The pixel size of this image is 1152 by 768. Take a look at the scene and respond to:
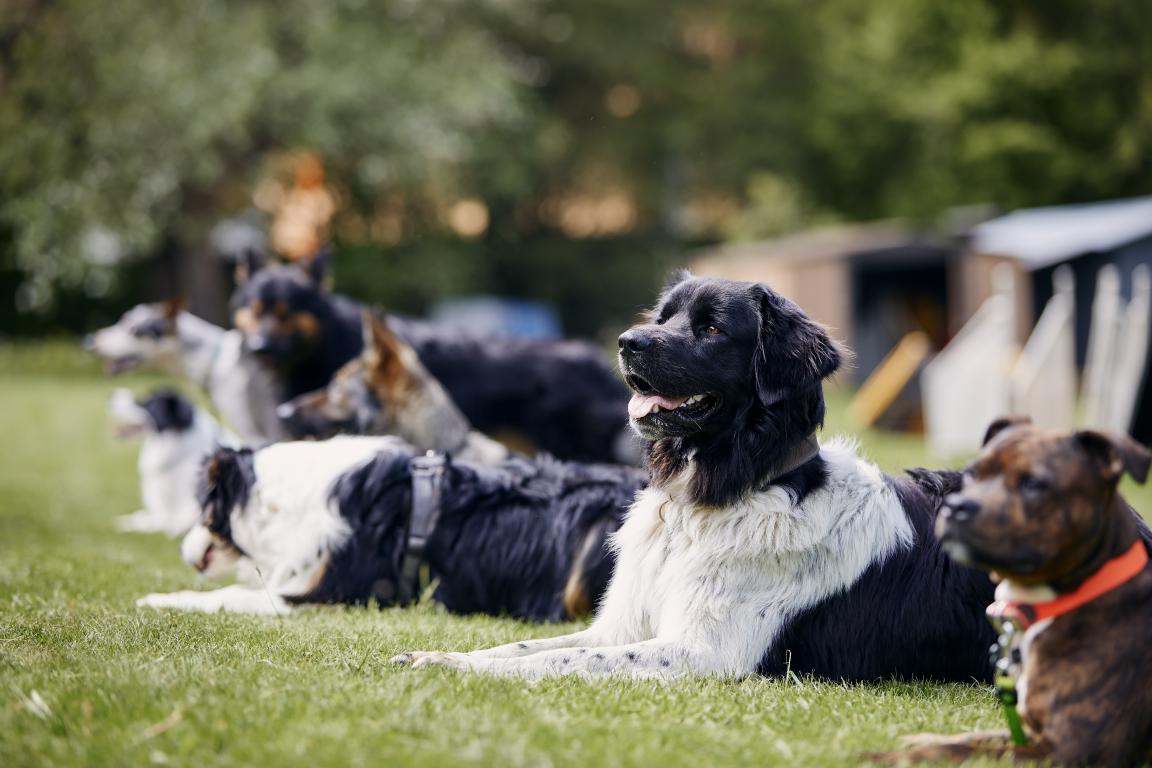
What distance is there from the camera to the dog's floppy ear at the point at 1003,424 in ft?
10.9

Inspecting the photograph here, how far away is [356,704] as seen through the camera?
344 cm

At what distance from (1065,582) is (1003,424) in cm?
47

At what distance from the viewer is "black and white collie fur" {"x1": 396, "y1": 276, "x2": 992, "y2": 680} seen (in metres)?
4.23

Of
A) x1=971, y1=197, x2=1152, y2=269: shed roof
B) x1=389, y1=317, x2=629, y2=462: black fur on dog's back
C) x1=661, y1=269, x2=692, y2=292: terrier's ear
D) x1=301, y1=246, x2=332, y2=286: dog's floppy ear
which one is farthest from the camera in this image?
x1=971, y1=197, x2=1152, y2=269: shed roof

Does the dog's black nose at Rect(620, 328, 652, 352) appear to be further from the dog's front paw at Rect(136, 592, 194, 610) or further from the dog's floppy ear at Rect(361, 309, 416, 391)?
the dog's floppy ear at Rect(361, 309, 416, 391)

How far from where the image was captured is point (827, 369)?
4.24 metres

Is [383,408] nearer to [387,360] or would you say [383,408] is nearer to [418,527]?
[387,360]

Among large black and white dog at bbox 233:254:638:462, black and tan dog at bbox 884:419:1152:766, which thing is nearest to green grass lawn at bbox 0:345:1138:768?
black and tan dog at bbox 884:419:1152:766

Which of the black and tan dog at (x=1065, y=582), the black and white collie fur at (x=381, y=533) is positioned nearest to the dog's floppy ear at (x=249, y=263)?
the black and white collie fur at (x=381, y=533)

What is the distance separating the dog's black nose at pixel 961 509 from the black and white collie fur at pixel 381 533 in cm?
262

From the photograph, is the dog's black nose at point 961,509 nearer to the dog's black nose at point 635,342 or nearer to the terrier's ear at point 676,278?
the dog's black nose at point 635,342

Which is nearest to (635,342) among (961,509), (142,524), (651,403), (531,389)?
(651,403)

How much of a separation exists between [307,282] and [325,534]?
13.2 feet

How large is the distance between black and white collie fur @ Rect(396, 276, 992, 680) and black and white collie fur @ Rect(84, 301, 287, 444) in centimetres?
561
